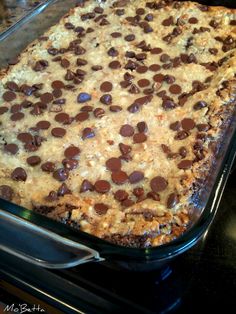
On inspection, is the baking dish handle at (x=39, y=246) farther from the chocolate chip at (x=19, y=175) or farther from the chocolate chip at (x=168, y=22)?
the chocolate chip at (x=168, y=22)

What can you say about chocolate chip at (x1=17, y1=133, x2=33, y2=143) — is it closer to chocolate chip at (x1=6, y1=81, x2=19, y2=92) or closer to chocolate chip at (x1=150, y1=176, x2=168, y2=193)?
chocolate chip at (x1=6, y1=81, x2=19, y2=92)

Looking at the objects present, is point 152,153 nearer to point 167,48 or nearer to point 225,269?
point 225,269

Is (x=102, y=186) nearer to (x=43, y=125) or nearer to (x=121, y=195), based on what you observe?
(x=121, y=195)

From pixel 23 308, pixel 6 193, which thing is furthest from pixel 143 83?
pixel 23 308

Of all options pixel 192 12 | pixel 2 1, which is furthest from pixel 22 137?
pixel 2 1

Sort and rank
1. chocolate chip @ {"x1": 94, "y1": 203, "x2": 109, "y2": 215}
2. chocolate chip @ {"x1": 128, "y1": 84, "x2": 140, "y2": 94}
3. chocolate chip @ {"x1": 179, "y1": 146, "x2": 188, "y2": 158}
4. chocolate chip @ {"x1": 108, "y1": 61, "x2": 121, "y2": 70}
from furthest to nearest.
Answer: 1. chocolate chip @ {"x1": 108, "y1": 61, "x2": 121, "y2": 70}
2. chocolate chip @ {"x1": 128, "y1": 84, "x2": 140, "y2": 94}
3. chocolate chip @ {"x1": 179, "y1": 146, "x2": 188, "y2": 158}
4. chocolate chip @ {"x1": 94, "y1": 203, "x2": 109, "y2": 215}

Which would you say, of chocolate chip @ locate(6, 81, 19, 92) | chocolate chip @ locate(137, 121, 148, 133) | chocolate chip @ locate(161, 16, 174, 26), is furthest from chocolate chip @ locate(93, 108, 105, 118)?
chocolate chip @ locate(161, 16, 174, 26)
